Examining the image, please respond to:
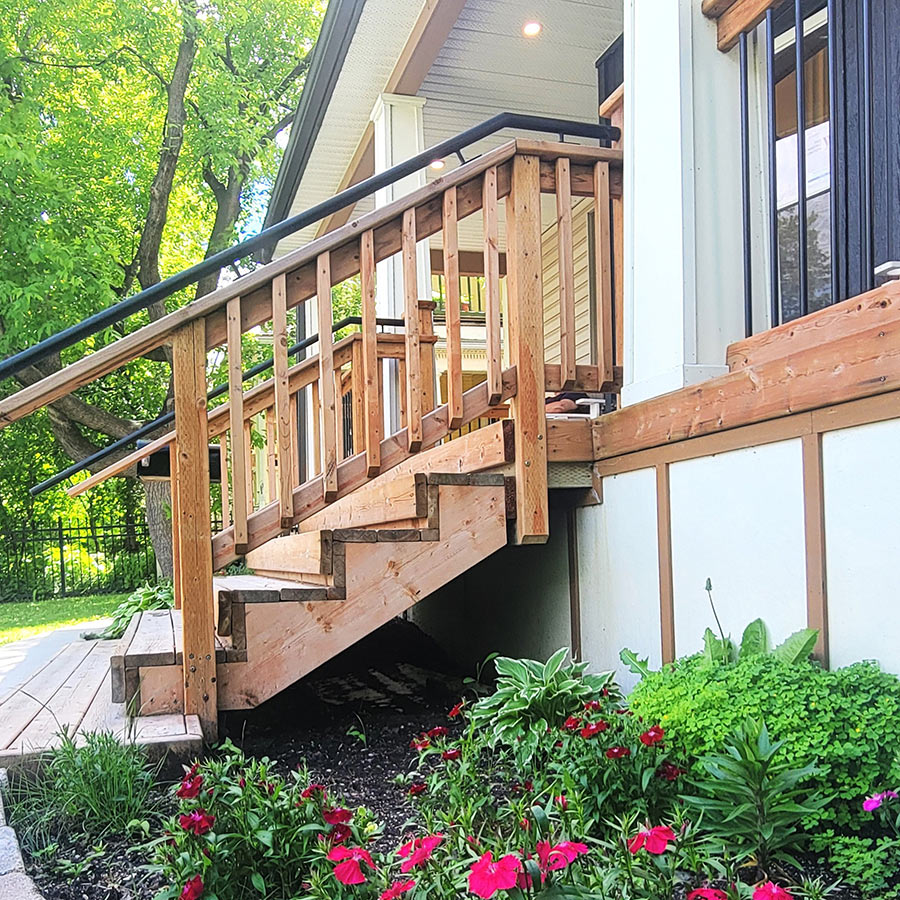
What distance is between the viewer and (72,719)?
2480mm

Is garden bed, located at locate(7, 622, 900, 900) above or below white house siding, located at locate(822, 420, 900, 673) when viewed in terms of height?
below

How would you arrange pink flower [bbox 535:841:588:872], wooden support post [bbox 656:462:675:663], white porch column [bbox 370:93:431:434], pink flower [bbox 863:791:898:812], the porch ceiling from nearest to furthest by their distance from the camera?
pink flower [bbox 535:841:588:872] → pink flower [bbox 863:791:898:812] → wooden support post [bbox 656:462:675:663] → the porch ceiling → white porch column [bbox 370:93:431:434]

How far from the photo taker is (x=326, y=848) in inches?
57.6

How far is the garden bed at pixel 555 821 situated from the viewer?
4.49 feet

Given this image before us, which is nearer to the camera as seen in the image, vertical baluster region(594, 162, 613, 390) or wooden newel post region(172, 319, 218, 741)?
wooden newel post region(172, 319, 218, 741)

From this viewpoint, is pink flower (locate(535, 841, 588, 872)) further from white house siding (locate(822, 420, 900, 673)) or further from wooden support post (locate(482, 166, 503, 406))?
wooden support post (locate(482, 166, 503, 406))

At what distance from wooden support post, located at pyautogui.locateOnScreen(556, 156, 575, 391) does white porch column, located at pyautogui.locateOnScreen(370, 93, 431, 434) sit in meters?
1.87

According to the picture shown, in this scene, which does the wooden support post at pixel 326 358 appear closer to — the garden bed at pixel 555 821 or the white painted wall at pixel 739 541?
the garden bed at pixel 555 821

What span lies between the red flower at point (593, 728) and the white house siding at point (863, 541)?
1.85ft

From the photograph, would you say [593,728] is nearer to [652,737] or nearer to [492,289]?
[652,737]

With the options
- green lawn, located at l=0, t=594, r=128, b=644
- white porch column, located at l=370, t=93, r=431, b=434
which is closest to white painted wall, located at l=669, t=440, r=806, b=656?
white porch column, located at l=370, t=93, r=431, b=434

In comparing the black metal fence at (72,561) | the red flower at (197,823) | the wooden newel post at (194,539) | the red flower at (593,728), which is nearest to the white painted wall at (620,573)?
the red flower at (593,728)

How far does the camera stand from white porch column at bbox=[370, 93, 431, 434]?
15.4ft

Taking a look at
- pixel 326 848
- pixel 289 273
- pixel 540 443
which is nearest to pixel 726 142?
pixel 540 443
